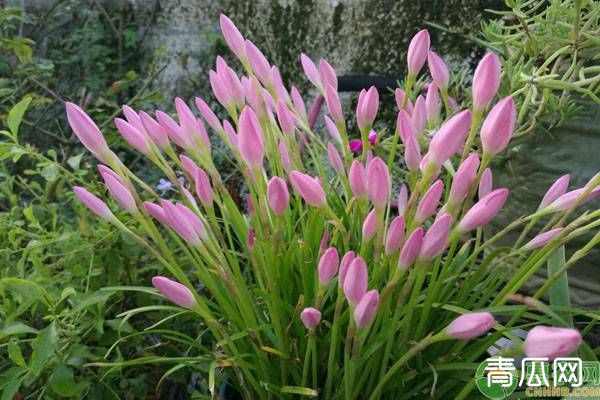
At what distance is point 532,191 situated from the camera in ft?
2.42

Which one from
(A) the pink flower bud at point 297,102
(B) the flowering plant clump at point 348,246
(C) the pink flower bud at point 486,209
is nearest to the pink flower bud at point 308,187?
(B) the flowering plant clump at point 348,246

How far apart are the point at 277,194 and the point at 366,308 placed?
11 centimetres

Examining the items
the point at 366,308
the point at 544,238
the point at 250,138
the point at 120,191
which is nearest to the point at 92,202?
the point at 120,191

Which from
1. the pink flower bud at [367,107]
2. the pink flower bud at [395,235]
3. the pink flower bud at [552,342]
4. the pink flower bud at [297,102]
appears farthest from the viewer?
the pink flower bud at [297,102]

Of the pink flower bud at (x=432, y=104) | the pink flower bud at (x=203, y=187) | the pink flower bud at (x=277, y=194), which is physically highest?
the pink flower bud at (x=432, y=104)

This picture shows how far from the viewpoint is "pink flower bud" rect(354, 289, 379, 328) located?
413mm

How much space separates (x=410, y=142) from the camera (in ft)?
1.60

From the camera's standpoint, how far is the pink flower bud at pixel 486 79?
1.42 feet

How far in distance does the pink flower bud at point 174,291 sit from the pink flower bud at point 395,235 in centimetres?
15

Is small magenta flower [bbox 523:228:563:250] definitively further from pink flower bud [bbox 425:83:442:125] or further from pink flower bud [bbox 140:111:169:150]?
pink flower bud [bbox 140:111:169:150]

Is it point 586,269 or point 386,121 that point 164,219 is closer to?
point 586,269

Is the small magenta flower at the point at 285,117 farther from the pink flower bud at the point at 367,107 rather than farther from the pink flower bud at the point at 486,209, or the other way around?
the pink flower bud at the point at 486,209

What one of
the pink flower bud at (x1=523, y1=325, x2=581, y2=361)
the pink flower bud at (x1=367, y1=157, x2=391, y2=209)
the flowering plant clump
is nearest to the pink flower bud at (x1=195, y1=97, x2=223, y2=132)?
the flowering plant clump

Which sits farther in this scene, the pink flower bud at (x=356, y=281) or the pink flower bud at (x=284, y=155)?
the pink flower bud at (x=284, y=155)
